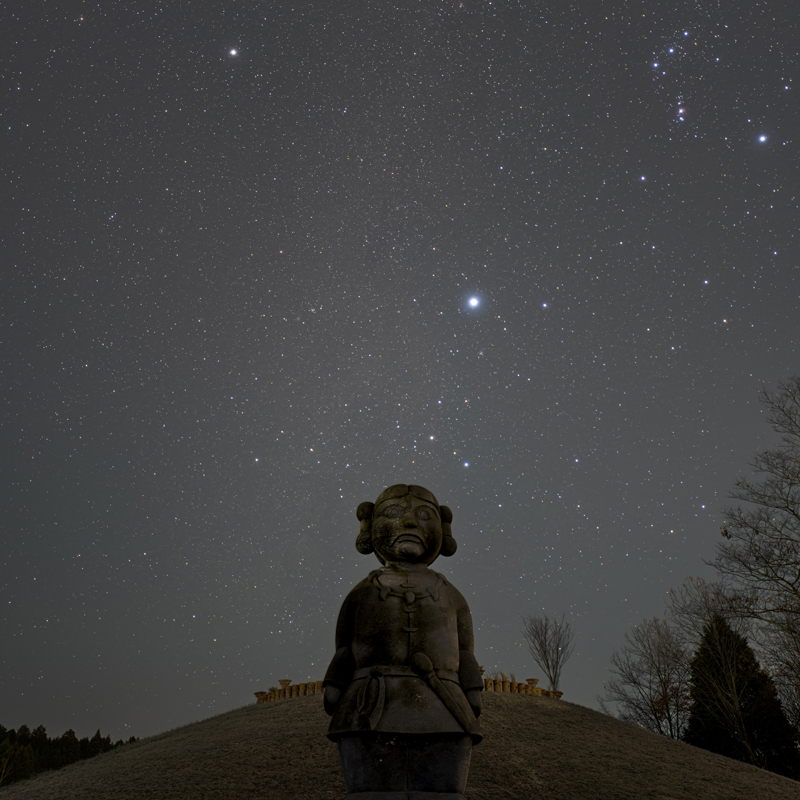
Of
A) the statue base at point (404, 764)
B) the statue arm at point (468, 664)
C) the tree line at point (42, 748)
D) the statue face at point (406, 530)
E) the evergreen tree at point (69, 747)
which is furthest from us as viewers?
the evergreen tree at point (69, 747)

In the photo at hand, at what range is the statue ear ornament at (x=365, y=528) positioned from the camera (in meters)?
7.42

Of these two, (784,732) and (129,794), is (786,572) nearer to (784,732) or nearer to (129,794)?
(784,732)

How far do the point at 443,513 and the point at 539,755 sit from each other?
13632mm

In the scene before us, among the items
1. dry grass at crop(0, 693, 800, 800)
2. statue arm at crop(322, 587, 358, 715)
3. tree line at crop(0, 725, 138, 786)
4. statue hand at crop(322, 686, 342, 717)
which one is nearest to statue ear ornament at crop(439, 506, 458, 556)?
statue arm at crop(322, 587, 358, 715)

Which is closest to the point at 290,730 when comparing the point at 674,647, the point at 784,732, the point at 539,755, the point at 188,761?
the point at 188,761

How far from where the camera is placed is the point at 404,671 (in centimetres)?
588

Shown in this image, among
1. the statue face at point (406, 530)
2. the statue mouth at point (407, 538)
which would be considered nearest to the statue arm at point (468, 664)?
the statue face at point (406, 530)

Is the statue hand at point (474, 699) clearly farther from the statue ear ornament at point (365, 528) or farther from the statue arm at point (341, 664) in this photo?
the statue ear ornament at point (365, 528)

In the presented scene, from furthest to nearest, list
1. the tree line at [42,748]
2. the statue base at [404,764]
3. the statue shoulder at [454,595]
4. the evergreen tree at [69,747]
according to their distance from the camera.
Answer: the evergreen tree at [69,747] < the tree line at [42,748] < the statue shoulder at [454,595] < the statue base at [404,764]

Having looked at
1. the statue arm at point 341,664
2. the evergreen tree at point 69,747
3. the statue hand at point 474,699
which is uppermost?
the statue arm at point 341,664

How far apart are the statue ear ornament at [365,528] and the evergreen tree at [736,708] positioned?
21.1 meters

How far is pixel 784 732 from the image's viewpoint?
24.0m

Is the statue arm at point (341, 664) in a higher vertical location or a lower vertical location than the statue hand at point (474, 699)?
higher

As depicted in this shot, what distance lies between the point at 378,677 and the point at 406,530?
169 cm
